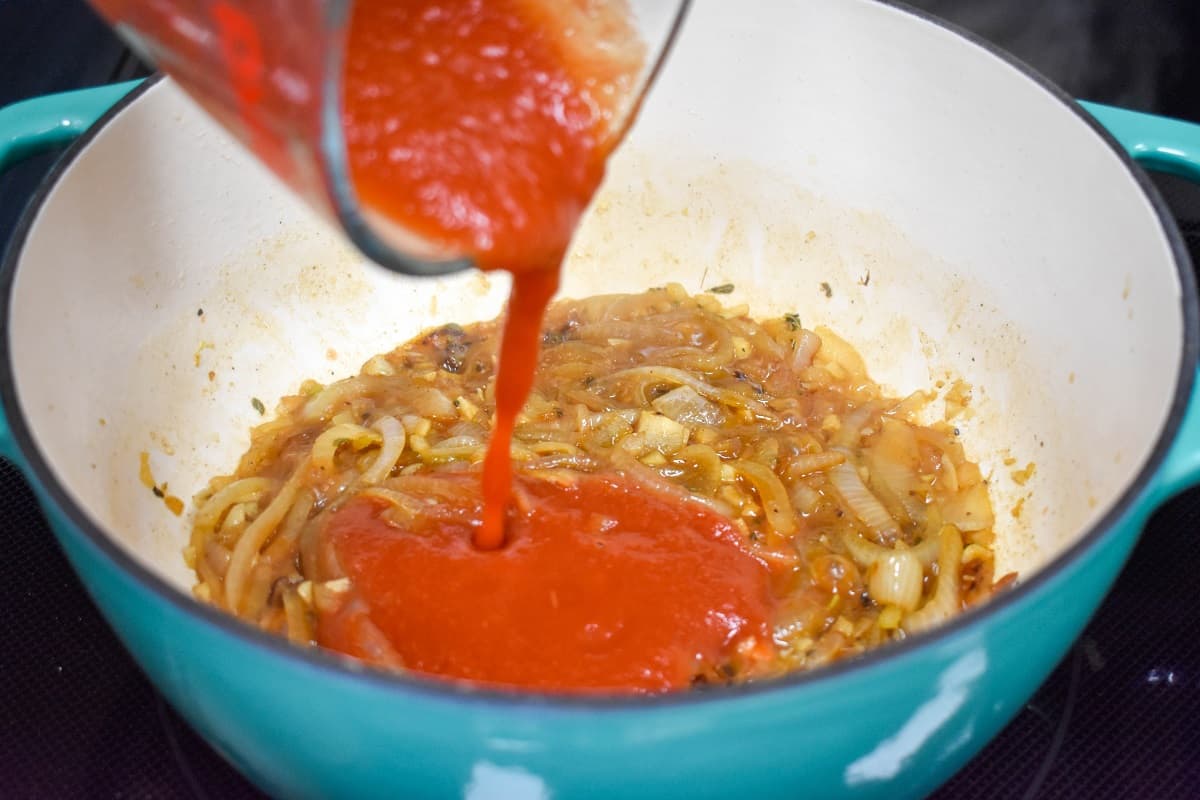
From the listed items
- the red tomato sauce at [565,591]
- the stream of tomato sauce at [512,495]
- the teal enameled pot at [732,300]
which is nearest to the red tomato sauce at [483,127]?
the stream of tomato sauce at [512,495]

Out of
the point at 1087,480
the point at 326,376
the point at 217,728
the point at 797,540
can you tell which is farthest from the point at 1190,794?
the point at 326,376

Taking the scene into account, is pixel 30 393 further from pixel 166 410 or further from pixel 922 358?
pixel 922 358

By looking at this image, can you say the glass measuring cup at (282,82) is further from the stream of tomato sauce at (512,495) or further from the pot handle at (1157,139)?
the pot handle at (1157,139)

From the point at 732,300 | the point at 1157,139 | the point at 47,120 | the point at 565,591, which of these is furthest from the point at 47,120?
the point at 1157,139

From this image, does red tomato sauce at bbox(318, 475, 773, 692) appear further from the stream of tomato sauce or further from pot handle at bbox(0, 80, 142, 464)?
pot handle at bbox(0, 80, 142, 464)

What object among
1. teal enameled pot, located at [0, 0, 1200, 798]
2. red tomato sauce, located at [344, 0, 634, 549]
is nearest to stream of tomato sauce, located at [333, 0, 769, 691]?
red tomato sauce, located at [344, 0, 634, 549]

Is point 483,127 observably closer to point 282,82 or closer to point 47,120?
point 282,82
